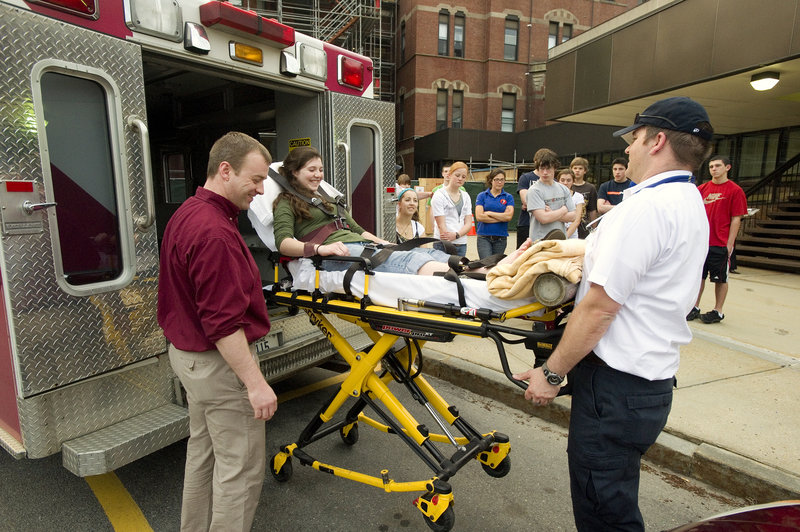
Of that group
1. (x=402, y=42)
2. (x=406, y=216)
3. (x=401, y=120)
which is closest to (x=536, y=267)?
(x=406, y=216)

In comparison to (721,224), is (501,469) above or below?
below

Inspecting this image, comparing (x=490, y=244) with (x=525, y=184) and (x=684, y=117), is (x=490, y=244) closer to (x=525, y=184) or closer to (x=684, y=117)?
(x=525, y=184)

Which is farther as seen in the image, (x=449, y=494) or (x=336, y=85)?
(x=336, y=85)

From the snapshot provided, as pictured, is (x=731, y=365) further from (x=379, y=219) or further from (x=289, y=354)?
(x=289, y=354)

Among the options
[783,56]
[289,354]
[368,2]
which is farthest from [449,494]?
[368,2]

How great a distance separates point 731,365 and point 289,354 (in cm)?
403

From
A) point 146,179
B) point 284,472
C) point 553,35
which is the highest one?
point 553,35

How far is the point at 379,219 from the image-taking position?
467 cm

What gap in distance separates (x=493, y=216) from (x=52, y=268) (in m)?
4.82

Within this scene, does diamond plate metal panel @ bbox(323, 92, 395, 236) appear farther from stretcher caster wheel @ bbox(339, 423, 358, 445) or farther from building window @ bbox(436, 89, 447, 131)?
building window @ bbox(436, 89, 447, 131)

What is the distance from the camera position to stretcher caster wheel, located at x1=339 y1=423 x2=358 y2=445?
3.48 meters

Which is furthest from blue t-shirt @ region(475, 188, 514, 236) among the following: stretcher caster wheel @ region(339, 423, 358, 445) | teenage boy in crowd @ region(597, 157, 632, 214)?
stretcher caster wheel @ region(339, 423, 358, 445)

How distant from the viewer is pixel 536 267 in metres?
2.07

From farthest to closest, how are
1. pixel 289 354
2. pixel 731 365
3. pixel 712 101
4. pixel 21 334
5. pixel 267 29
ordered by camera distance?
1. pixel 712 101
2. pixel 731 365
3. pixel 289 354
4. pixel 267 29
5. pixel 21 334
